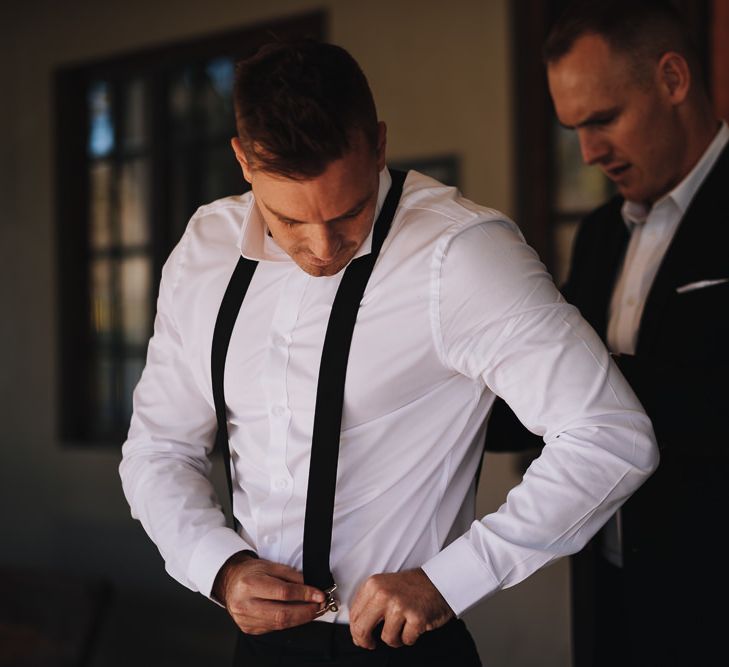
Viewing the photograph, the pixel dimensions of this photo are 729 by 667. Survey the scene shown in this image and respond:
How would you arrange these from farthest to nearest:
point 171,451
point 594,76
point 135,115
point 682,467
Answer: point 135,115, point 594,76, point 682,467, point 171,451

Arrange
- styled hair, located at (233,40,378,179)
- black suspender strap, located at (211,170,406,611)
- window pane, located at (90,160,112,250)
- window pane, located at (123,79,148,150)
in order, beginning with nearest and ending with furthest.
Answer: styled hair, located at (233,40,378,179) → black suspender strap, located at (211,170,406,611) → window pane, located at (123,79,148,150) → window pane, located at (90,160,112,250)

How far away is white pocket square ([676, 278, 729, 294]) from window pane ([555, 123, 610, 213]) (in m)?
1.83

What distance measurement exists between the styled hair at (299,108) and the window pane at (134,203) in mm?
3760

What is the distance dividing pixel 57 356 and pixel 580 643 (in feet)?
11.5

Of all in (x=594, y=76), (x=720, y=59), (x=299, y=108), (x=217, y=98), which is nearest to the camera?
(x=299, y=108)

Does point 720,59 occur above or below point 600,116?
above

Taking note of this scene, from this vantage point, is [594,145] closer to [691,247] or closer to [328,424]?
[691,247]

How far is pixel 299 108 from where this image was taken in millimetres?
1141

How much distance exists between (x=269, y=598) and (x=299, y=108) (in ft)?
2.16

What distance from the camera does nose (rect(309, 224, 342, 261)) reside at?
1218mm

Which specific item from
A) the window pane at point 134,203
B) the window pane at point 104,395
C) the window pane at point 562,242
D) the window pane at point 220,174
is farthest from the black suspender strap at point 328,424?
the window pane at point 104,395

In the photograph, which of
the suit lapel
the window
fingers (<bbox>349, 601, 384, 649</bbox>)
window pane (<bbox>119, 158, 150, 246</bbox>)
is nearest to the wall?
the window

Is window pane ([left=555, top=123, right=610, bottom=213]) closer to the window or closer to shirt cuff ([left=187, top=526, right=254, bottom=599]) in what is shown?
the window

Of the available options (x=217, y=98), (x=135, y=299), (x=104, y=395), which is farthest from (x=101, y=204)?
(x=104, y=395)
